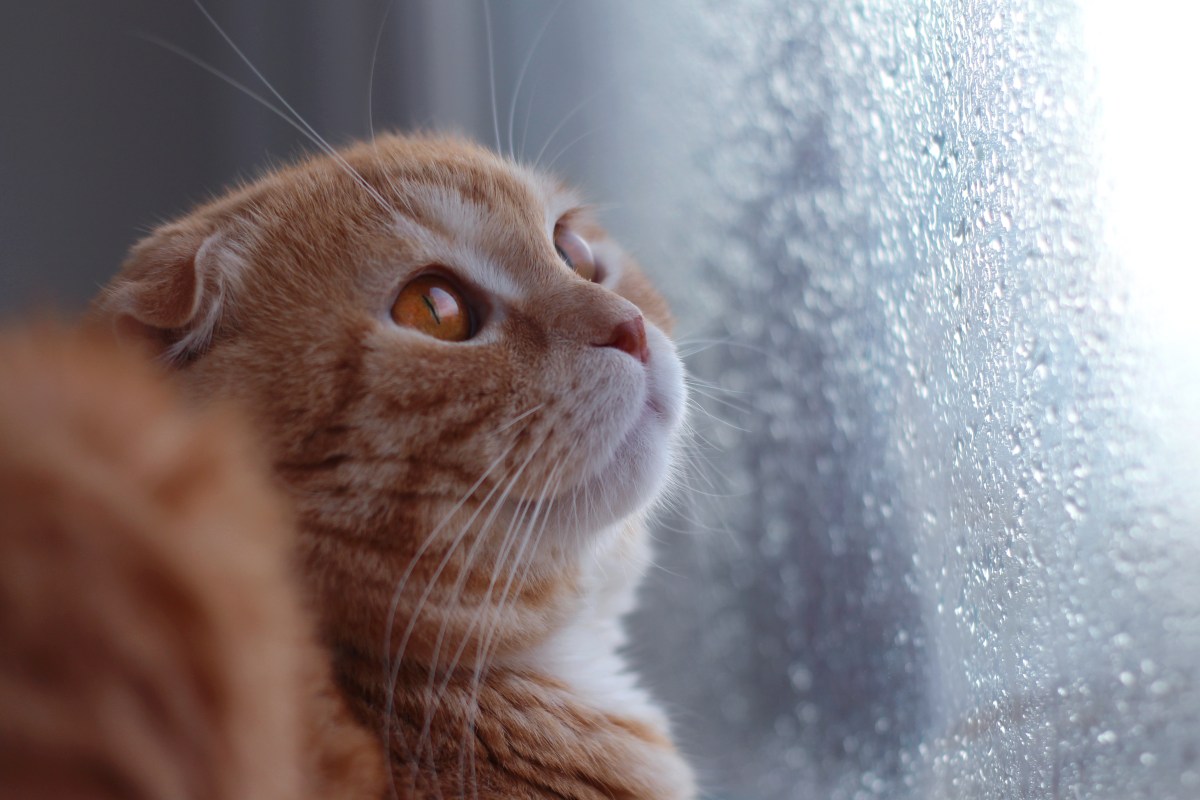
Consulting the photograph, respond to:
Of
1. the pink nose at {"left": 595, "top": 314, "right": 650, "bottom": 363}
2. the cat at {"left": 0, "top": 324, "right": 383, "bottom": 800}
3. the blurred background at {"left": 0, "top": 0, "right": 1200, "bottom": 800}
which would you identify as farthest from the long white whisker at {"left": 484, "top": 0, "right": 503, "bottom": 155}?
the cat at {"left": 0, "top": 324, "right": 383, "bottom": 800}

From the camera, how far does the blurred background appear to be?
68 centimetres

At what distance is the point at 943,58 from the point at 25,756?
78cm

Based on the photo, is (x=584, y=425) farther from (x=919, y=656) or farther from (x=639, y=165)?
(x=639, y=165)

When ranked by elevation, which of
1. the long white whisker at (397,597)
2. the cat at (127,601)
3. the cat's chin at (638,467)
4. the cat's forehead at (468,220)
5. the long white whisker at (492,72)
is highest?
the long white whisker at (492,72)

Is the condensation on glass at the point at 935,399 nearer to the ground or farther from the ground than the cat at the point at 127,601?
farther from the ground

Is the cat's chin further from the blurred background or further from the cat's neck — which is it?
the blurred background

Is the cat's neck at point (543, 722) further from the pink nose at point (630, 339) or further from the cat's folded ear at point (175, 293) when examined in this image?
the cat's folded ear at point (175, 293)

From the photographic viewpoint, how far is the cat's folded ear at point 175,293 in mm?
734

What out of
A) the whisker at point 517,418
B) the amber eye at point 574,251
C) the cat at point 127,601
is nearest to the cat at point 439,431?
the whisker at point 517,418

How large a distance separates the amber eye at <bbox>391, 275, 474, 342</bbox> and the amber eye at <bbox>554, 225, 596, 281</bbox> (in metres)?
0.20

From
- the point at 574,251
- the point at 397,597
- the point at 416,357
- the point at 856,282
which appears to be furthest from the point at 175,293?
the point at 856,282

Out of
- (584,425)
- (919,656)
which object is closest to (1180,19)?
(584,425)

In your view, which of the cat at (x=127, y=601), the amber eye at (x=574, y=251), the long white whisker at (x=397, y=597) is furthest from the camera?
the amber eye at (x=574, y=251)

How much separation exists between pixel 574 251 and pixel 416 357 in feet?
1.05
